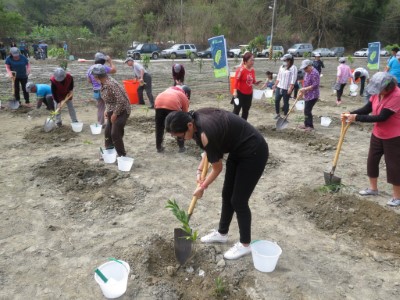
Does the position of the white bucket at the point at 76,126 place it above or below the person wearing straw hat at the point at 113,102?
below

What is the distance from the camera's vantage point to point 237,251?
292 cm

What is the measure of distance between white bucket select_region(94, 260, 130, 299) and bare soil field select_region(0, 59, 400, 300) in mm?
133

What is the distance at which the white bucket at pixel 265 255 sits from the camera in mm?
2705

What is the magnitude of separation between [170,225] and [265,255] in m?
1.11

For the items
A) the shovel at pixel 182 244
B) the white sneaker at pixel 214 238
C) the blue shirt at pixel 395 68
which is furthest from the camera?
the blue shirt at pixel 395 68

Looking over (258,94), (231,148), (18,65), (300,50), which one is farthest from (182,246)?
(300,50)

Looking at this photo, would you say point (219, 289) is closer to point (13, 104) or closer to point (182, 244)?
point (182, 244)

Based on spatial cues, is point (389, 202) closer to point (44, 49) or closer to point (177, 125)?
point (177, 125)

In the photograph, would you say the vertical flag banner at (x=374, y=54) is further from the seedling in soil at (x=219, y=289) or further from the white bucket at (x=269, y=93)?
the seedling in soil at (x=219, y=289)

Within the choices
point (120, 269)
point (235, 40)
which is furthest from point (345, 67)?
point (235, 40)

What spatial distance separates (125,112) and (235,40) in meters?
39.2

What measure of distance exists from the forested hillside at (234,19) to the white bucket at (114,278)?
37547 millimetres

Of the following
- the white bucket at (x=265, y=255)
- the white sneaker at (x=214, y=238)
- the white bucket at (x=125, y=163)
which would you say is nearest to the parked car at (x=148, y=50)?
the white bucket at (x=125, y=163)

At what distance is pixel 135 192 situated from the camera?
420 centimetres
